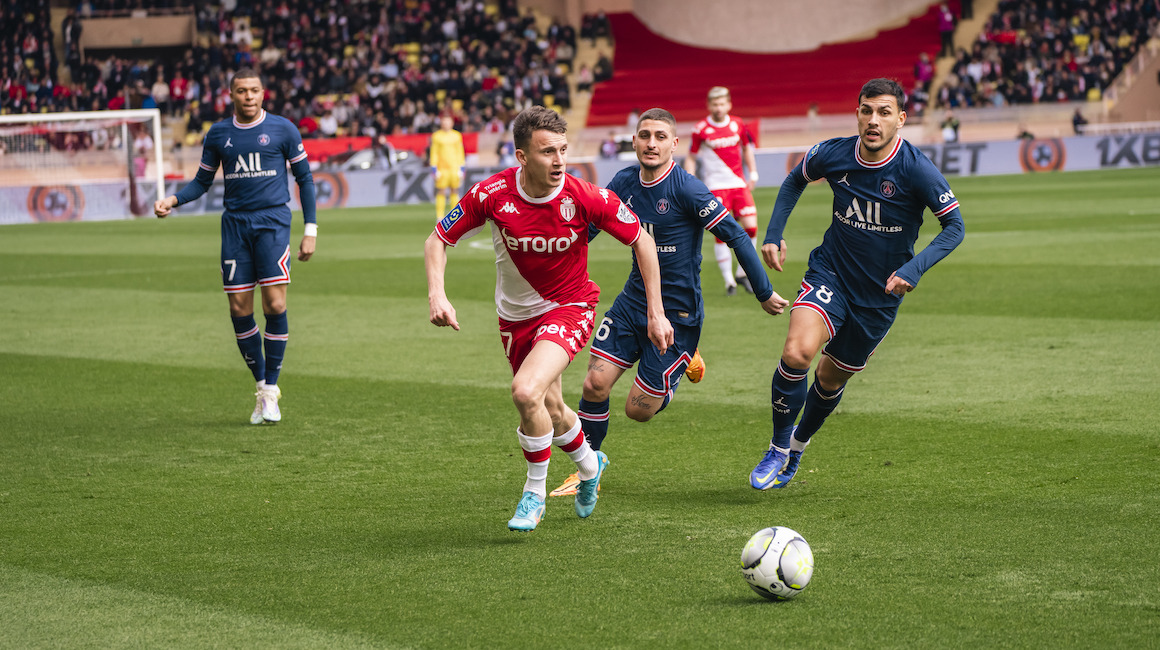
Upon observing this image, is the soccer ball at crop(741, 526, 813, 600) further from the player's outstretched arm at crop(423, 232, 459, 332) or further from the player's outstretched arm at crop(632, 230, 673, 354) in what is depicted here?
the player's outstretched arm at crop(423, 232, 459, 332)

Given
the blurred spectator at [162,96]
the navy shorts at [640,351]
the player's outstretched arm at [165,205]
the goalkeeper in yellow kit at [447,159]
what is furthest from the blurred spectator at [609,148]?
the navy shorts at [640,351]

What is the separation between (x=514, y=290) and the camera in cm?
586

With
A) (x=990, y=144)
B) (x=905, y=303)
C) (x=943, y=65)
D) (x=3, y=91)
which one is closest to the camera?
(x=905, y=303)

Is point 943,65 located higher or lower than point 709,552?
lower

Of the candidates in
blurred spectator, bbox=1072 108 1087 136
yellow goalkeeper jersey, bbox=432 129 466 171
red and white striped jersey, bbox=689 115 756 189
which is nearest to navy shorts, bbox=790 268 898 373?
red and white striped jersey, bbox=689 115 756 189

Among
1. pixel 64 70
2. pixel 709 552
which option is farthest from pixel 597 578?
pixel 64 70

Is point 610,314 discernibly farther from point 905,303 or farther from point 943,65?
point 943,65

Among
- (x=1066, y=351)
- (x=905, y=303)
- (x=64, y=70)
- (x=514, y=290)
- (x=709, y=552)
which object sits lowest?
(x=64, y=70)

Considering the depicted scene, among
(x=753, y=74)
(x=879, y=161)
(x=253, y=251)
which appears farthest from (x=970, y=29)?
(x=879, y=161)

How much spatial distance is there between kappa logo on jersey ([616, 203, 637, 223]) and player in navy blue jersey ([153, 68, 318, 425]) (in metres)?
3.39

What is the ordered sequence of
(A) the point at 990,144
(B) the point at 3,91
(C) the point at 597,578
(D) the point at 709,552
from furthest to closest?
(B) the point at 3,91 → (A) the point at 990,144 → (D) the point at 709,552 → (C) the point at 597,578

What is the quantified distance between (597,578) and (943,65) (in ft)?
137

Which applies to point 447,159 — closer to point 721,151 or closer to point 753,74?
point 721,151

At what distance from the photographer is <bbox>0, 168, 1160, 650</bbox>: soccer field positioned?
4.43 meters
